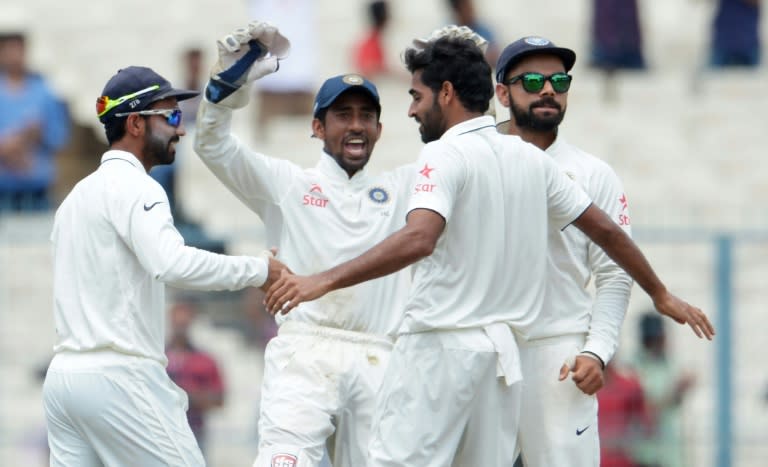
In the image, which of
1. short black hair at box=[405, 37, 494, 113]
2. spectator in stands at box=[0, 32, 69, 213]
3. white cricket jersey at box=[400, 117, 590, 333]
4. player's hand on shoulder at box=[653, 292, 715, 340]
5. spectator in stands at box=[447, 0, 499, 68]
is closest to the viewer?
white cricket jersey at box=[400, 117, 590, 333]

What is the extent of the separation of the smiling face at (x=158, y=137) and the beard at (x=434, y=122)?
3.36 feet

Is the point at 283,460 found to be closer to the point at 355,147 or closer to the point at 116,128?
the point at 355,147

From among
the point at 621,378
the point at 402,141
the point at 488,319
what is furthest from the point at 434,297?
the point at 402,141

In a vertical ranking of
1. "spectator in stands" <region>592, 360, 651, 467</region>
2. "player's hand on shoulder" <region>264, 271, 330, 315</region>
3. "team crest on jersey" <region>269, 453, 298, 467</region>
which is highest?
"player's hand on shoulder" <region>264, 271, 330, 315</region>

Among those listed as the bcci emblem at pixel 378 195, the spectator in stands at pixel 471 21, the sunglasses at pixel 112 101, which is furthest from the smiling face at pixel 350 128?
the spectator in stands at pixel 471 21

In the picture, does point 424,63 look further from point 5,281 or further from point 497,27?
point 497,27

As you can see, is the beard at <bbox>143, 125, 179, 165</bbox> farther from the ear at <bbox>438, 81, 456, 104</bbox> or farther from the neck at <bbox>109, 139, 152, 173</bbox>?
the ear at <bbox>438, 81, 456, 104</bbox>

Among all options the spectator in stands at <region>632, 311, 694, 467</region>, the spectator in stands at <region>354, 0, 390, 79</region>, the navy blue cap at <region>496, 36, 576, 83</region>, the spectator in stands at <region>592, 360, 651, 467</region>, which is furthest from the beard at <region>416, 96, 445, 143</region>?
the spectator in stands at <region>354, 0, 390, 79</region>

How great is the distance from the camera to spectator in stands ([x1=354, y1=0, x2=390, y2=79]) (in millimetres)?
17078

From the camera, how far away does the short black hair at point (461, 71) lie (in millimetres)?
9016

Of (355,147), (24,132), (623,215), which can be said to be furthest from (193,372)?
(623,215)

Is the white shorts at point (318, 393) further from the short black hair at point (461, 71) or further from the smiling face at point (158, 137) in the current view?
the short black hair at point (461, 71)

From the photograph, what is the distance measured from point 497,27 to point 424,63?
9.52 metres

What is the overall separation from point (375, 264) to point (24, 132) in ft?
24.3
